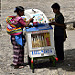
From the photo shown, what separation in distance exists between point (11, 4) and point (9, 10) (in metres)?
1.69

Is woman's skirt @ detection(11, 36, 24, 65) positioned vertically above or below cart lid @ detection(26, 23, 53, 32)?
below

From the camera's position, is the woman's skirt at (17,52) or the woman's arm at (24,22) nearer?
the woman's arm at (24,22)

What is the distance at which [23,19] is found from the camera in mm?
7469

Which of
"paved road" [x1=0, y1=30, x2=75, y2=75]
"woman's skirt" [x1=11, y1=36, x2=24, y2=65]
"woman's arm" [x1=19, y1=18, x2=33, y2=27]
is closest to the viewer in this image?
"woman's arm" [x1=19, y1=18, x2=33, y2=27]

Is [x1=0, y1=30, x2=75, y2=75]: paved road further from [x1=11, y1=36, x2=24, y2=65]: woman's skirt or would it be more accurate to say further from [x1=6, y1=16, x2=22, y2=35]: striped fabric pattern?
[x1=6, y1=16, x2=22, y2=35]: striped fabric pattern

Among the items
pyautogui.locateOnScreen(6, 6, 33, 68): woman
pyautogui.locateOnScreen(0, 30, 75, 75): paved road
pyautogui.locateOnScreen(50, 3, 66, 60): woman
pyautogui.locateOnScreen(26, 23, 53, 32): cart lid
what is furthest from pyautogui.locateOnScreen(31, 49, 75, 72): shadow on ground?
pyautogui.locateOnScreen(26, 23, 53, 32): cart lid

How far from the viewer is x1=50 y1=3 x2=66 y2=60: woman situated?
7543 mm

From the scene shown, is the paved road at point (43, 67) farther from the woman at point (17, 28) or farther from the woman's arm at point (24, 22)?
the woman's arm at point (24, 22)

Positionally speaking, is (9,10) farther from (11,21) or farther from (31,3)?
(11,21)

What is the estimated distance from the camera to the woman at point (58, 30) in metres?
7.54

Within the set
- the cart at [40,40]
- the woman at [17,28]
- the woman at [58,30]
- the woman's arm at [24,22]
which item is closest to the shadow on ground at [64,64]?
the woman at [58,30]

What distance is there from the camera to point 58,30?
7.65 metres

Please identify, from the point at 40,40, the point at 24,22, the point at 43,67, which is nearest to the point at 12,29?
the point at 24,22

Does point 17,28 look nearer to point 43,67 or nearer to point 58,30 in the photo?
point 58,30
